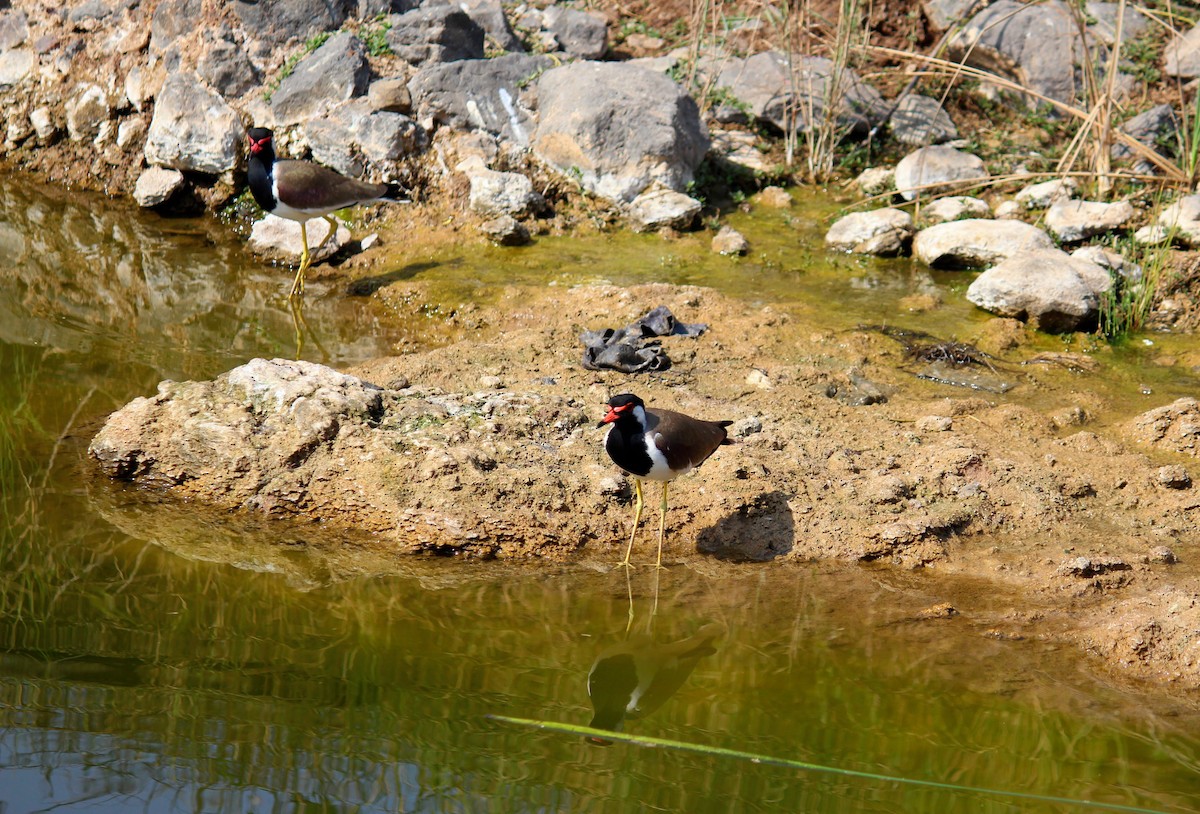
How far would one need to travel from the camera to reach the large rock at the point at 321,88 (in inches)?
396

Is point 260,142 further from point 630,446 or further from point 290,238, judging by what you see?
point 630,446

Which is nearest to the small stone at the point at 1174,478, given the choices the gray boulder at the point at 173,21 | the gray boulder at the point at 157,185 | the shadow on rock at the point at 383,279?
the shadow on rock at the point at 383,279

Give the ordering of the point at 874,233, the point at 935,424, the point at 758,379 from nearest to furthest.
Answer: the point at 935,424 < the point at 758,379 < the point at 874,233

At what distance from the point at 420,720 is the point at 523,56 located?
7887mm

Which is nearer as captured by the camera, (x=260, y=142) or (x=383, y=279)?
(x=260, y=142)

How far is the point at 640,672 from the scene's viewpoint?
467 centimetres

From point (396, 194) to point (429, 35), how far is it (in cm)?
202

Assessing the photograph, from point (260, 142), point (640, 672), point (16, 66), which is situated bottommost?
point (640, 672)

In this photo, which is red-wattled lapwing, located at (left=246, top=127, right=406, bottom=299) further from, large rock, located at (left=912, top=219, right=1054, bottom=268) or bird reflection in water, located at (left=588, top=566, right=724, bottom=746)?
bird reflection in water, located at (left=588, top=566, right=724, bottom=746)

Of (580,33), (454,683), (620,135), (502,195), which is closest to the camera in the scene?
(454,683)

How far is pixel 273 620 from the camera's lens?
15.6 ft

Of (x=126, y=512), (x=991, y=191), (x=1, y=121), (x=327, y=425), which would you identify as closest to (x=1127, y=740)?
(x=327, y=425)

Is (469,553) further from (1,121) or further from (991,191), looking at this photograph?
(1,121)

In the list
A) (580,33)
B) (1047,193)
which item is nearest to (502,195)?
(580,33)
